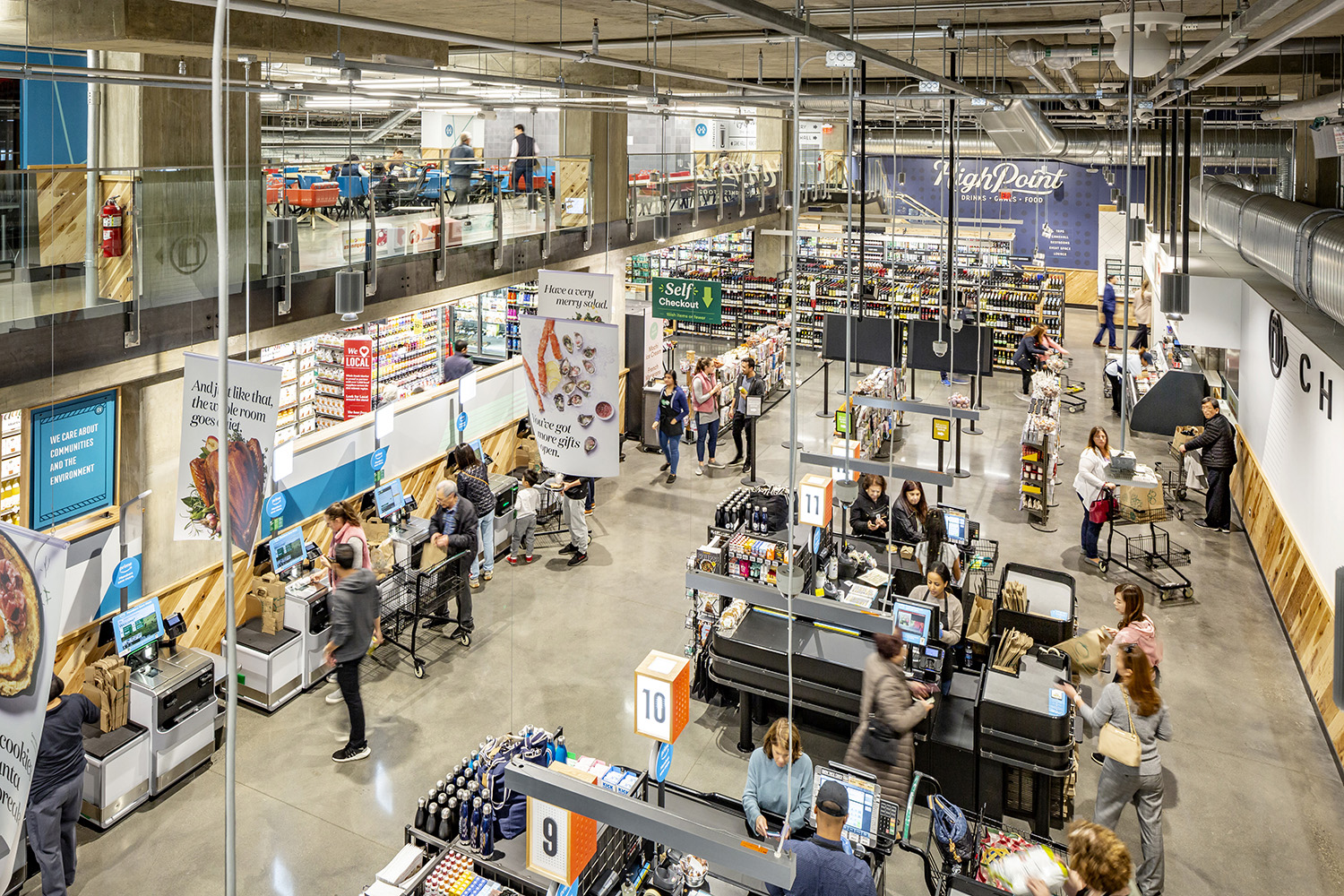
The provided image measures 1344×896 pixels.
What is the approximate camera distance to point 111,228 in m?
6.93

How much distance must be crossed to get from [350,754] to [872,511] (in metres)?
5.09

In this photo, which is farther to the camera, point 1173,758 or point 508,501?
point 508,501

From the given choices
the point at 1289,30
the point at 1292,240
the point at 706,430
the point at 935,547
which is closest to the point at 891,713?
the point at 935,547

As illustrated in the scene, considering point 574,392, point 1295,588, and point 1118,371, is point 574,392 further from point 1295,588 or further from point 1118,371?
point 1118,371

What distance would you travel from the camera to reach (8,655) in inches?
129

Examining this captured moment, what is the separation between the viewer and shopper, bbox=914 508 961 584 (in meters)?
8.66

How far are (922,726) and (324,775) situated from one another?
14.0 feet

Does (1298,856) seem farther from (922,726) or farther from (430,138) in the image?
(430,138)

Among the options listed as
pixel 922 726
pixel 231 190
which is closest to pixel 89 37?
pixel 231 190

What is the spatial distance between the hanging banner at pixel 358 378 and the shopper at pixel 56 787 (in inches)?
229

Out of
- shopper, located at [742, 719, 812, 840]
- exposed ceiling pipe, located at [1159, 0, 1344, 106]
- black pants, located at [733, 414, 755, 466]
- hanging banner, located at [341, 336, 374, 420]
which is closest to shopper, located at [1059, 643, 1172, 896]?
shopper, located at [742, 719, 812, 840]

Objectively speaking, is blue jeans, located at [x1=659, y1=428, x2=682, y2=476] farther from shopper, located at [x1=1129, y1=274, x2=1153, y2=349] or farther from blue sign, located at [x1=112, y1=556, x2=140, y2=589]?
shopper, located at [x1=1129, y1=274, x2=1153, y2=349]

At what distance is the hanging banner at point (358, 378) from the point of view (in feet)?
36.2

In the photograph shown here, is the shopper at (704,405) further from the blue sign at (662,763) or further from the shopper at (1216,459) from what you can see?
the blue sign at (662,763)
